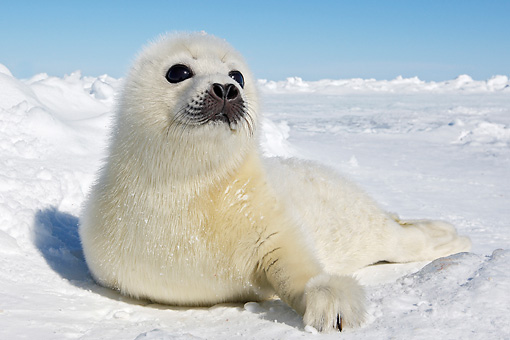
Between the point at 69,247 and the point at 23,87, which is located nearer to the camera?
the point at 69,247

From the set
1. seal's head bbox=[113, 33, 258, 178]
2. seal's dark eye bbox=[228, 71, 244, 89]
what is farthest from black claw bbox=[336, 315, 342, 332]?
seal's dark eye bbox=[228, 71, 244, 89]

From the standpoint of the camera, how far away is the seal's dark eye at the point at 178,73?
6.92 feet

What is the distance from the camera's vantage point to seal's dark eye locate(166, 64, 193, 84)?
2.11 m

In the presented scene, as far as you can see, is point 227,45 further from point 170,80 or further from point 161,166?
point 161,166

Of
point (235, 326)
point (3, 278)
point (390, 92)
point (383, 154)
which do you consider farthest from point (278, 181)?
point (390, 92)

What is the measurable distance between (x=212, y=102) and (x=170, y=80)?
1.02 feet

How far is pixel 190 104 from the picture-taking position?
1.93 metres

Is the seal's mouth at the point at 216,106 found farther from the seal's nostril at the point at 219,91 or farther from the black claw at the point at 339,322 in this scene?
the black claw at the point at 339,322

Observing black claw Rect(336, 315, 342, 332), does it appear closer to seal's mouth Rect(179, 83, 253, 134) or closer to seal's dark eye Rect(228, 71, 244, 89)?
seal's mouth Rect(179, 83, 253, 134)

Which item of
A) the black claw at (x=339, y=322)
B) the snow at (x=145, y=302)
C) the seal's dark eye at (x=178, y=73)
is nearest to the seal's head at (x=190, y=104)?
the seal's dark eye at (x=178, y=73)

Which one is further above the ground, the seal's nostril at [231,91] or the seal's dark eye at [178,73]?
the seal's dark eye at [178,73]

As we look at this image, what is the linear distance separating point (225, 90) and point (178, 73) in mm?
317

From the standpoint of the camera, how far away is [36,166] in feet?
12.0

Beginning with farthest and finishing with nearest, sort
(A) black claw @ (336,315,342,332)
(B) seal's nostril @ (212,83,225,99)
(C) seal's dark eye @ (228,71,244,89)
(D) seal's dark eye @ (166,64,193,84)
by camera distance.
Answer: (C) seal's dark eye @ (228,71,244,89)
(D) seal's dark eye @ (166,64,193,84)
(B) seal's nostril @ (212,83,225,99)
(A) black claw @ (336,315,342,332)
